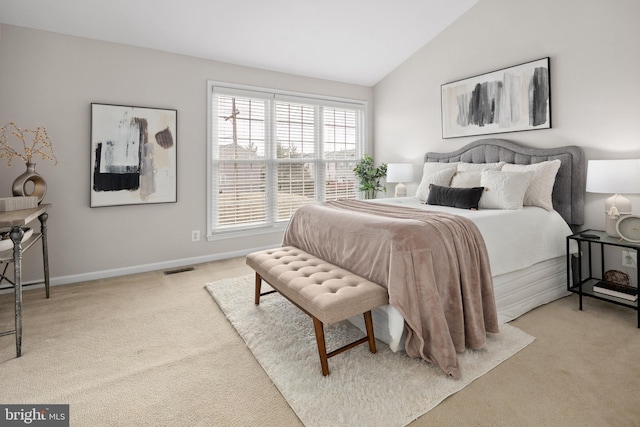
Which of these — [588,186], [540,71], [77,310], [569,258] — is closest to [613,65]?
[540,71]

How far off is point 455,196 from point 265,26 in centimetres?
264

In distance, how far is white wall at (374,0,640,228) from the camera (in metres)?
2.69

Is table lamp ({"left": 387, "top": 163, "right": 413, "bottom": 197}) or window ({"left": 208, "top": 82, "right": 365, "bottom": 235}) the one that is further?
table lamp ({"left": 387, "top": 163, "right": 413, "bottom": 197})

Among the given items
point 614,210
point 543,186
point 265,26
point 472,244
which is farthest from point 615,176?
point 265,26

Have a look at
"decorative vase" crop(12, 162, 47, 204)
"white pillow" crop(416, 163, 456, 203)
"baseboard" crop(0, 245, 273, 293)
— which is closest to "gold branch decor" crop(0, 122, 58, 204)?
"decorative vase" crop(12, 162, 47, 204)

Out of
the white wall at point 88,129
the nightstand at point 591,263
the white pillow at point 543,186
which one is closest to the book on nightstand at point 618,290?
the nightstand at point 591,263

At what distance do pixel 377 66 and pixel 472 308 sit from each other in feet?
12.6

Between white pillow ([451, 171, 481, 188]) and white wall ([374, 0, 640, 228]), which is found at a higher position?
white wall ([374, 0, 640, 228])

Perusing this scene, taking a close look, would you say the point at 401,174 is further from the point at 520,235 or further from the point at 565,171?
the point at 520,235

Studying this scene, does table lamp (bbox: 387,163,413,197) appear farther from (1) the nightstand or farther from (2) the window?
(1) the nightstand

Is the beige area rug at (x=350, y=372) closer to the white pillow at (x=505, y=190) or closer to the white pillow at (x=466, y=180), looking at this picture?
the white pillow at (x=505, y=190)

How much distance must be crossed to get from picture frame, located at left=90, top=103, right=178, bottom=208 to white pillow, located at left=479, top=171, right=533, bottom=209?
3269mm

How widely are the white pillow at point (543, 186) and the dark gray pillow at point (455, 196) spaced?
0.44 m

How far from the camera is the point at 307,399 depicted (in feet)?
5.22
